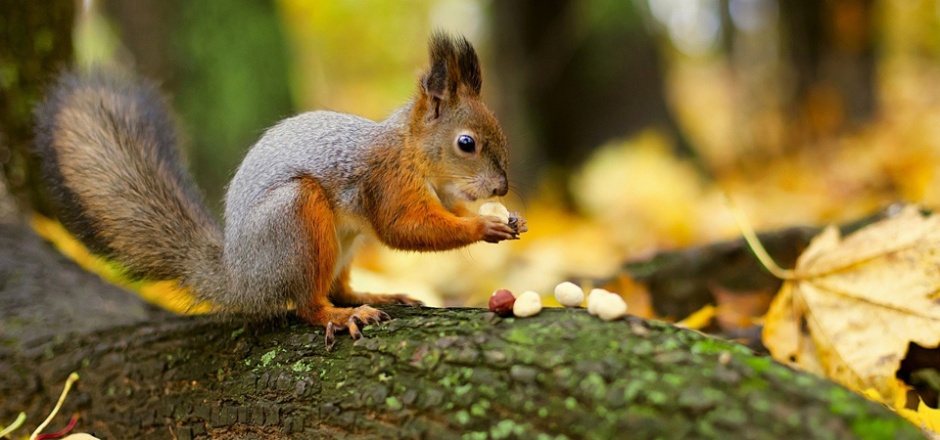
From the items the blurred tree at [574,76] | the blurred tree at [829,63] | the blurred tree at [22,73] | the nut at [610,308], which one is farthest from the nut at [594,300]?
the blurred tree at [829,63]

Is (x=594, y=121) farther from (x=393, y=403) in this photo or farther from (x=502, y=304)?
(x=393, y=403)

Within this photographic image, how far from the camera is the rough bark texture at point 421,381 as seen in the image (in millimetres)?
949

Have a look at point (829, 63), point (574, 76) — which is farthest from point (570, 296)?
point (829, 63)

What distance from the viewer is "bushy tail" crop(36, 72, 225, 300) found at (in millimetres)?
1697

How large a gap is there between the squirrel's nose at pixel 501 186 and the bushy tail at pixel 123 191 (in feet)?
2.10

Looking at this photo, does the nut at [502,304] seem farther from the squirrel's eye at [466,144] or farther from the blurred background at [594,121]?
the blurred background at [594,121]

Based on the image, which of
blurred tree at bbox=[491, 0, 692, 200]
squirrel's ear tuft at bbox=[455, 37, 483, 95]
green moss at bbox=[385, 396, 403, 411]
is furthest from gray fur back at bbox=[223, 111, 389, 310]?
blurred tree at bbox=[491, 0, 692, 200]

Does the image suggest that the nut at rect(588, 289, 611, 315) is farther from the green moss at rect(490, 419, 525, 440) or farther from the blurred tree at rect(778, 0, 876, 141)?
the blurred tree at rect(778, 0, 876, 141)

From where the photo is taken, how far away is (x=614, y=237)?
12.2 feet

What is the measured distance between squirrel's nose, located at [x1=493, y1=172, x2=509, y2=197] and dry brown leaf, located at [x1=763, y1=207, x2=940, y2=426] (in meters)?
0.65

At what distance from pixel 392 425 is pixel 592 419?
32 centimetres

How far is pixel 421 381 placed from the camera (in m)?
1.16

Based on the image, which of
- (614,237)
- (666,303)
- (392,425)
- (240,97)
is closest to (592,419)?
(392,425)

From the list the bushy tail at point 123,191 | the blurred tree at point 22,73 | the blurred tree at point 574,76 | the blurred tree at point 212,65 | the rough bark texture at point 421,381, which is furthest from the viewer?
the blurred tree at point 574,76
